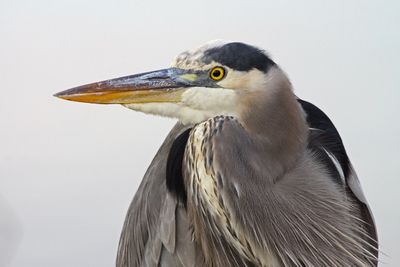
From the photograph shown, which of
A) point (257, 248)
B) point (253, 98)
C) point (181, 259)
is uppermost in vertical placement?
point (253, 98)

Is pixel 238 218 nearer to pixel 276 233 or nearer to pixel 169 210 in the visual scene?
pixel 276 233

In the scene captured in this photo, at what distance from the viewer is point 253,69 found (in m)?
1.33

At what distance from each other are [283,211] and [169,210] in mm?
340

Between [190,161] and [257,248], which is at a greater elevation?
[190,161]

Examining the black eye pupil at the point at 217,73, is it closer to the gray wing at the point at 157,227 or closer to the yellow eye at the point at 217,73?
the yellow eye at the point at 217,73

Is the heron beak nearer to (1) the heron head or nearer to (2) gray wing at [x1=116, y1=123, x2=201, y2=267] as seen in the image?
(1) the heron head

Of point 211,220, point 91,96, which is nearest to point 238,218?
point 211,220

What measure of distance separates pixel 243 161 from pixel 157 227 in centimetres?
47

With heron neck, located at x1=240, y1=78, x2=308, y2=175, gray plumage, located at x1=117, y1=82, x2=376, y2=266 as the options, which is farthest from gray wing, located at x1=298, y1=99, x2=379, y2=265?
heron neck, located at x1=240, y1=78, x2=308, y2=175

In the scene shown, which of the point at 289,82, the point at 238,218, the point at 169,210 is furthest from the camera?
the point at 169,210

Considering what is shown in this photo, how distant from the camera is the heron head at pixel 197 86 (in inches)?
51.8

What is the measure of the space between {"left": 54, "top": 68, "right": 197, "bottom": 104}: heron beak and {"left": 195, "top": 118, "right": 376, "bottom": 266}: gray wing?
0.13 meters

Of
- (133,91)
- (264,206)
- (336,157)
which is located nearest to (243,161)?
(264,206)

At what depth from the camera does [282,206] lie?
1354 millimetres
